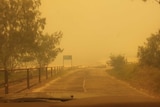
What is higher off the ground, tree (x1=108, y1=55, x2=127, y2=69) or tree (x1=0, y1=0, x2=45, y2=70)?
tree (x1=0, y1=0, x2=45, y2=70)

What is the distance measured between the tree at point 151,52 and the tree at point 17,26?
9817 mm

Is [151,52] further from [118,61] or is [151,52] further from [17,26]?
[118,61]

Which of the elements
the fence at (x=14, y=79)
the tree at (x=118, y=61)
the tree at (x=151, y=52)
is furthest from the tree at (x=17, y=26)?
the tree at (x=118, y=61)

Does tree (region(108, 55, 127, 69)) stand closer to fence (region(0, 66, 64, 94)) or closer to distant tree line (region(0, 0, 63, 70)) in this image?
distant tree line (region(0, 0, 63, 70))

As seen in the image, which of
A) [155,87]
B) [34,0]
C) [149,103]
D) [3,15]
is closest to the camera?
[149,103]

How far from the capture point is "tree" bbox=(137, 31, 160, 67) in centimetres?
3315

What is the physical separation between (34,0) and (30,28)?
8.13 feet

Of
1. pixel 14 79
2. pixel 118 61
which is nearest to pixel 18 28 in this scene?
pixel 14 79

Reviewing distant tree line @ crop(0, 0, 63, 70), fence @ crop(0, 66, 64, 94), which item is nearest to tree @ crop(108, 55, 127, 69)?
distant tree line @ crop(0, 0, 63, 70)

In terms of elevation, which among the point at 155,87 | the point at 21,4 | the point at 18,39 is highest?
the point at 21,4

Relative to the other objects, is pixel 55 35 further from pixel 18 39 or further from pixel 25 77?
pixel 25 77

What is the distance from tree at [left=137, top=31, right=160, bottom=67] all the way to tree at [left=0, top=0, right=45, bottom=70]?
9.82 metres

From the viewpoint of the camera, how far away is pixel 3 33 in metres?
31.6

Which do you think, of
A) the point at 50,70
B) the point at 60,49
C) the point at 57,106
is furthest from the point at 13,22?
the point at 57,106
